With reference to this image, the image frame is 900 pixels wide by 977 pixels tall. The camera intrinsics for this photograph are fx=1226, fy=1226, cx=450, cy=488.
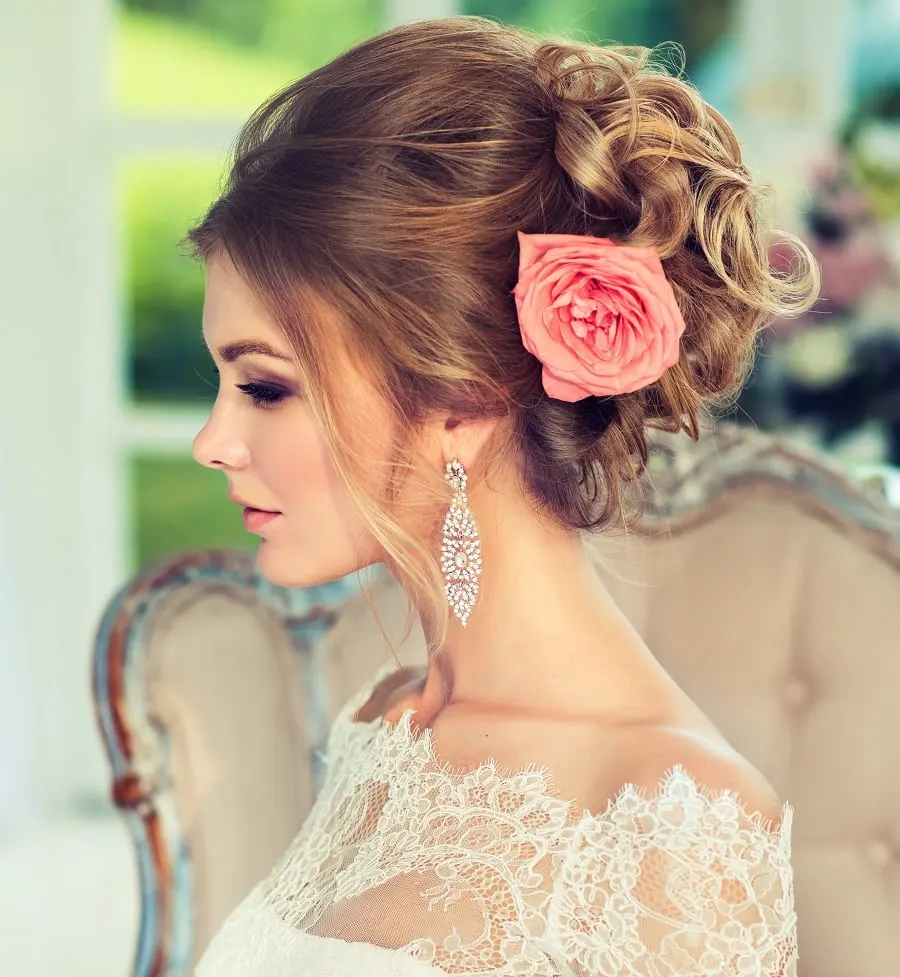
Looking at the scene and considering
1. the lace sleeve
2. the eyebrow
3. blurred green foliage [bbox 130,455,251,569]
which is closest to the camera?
the lace sleeve

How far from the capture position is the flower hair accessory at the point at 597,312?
93 centimetres

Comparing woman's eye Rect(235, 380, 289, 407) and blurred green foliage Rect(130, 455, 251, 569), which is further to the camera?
A: blurred green foliage Rect(130, 455, 251, 569)

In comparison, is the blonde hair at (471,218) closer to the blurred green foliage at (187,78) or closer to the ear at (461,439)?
the ear at (461,439)

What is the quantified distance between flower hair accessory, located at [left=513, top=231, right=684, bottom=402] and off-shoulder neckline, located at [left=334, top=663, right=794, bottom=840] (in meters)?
0.31

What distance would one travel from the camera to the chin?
1.11 metres

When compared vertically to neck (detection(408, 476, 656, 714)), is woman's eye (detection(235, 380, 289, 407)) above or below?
above

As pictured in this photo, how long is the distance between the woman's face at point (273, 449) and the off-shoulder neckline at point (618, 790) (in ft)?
0.58

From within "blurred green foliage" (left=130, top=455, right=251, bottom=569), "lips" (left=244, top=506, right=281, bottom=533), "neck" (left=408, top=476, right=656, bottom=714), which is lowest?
"blurred green foliage" (left=130, top=455, right=251, bottom=569)

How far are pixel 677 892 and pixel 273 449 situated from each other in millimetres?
493

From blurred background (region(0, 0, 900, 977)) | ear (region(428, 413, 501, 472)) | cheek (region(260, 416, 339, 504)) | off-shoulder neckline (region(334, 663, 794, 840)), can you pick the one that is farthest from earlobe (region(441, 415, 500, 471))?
blurred background (region(0, 0, 900, 977))

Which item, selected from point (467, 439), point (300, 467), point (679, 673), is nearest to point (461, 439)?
point (467, 439)

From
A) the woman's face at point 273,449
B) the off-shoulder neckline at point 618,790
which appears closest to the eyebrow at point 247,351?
the woman's face at point 273,449

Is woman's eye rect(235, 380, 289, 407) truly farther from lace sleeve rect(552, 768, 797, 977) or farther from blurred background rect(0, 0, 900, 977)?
blurred background rect(0, 0, 900, 977)

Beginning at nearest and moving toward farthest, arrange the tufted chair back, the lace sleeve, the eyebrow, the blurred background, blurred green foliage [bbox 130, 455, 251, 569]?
the lace sleeve
the eyebrow
the tufted chair back
the blurred background
blurred green foliage [bbox 130, 455, 251, 569]
